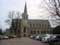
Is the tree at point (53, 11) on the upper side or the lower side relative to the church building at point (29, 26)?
upper

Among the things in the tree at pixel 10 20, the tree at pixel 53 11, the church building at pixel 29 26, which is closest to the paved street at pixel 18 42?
the church building at pixel 29 26

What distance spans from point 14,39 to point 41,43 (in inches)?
23.3

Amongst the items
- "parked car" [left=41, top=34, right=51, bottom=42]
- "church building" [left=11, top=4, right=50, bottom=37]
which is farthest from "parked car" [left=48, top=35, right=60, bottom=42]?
"church building" [left=11, top=4, right=50, bottom=37]

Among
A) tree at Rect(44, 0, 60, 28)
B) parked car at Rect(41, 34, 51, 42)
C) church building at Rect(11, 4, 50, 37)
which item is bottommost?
parked car at Rect(41, 34, 51, 42)

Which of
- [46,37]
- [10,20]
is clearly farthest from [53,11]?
[10,20]

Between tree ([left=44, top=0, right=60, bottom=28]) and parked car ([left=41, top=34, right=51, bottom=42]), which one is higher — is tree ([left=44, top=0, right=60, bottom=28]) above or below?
above

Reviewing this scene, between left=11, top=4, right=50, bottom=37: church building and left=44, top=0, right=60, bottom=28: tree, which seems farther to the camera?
left=44, top=0, right=60, bottom=28: tree

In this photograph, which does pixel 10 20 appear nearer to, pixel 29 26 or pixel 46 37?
pixel 29 26

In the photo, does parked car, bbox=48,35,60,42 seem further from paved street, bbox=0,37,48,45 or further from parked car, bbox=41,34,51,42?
paved street, bbox=0,37,48,45

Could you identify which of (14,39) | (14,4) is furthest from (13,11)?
(14,39)

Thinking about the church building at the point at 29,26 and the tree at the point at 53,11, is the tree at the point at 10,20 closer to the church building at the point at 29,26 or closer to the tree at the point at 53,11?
the church building at the point at 29,26

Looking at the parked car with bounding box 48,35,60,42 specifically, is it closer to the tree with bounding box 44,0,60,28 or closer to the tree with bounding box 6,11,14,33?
the tree with bounding box 44,0,60,28

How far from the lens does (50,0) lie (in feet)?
9.60

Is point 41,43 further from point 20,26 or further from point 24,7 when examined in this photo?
point 24,7
